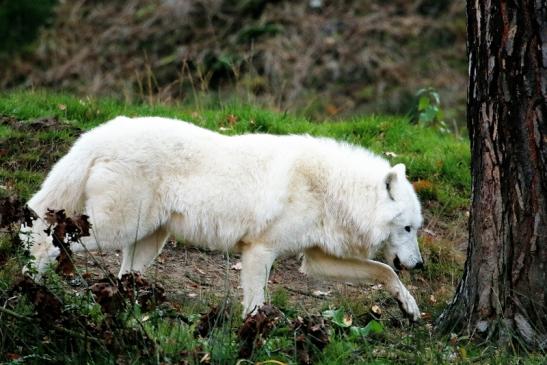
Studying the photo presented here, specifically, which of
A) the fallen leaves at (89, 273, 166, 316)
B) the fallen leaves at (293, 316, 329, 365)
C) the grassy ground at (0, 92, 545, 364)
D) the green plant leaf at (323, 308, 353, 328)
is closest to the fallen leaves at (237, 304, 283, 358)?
the grassy ground at (0, 92, 545, 364)

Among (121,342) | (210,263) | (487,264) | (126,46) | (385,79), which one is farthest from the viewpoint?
(126,46)

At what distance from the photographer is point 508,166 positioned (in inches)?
211

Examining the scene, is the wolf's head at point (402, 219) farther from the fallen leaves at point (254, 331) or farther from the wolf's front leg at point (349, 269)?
the fallen leaves at point (254, 331)

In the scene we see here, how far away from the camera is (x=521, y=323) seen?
5418 millimetres

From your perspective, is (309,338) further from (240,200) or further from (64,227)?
(240,200)

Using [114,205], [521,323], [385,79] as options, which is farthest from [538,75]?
[385,79]

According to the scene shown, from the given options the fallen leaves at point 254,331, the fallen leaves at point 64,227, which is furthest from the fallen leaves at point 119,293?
the fallen leaves at point 254,331

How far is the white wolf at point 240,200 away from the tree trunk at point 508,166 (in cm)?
93

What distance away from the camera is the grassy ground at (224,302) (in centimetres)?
459

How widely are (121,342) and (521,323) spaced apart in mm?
2430

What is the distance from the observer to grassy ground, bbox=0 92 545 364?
15.1 feet

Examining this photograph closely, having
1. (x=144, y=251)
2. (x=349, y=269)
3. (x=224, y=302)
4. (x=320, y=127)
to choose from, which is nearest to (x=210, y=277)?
(x=144, y=251)

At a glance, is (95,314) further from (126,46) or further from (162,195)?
(126,46)

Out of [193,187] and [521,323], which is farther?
[193,187]
